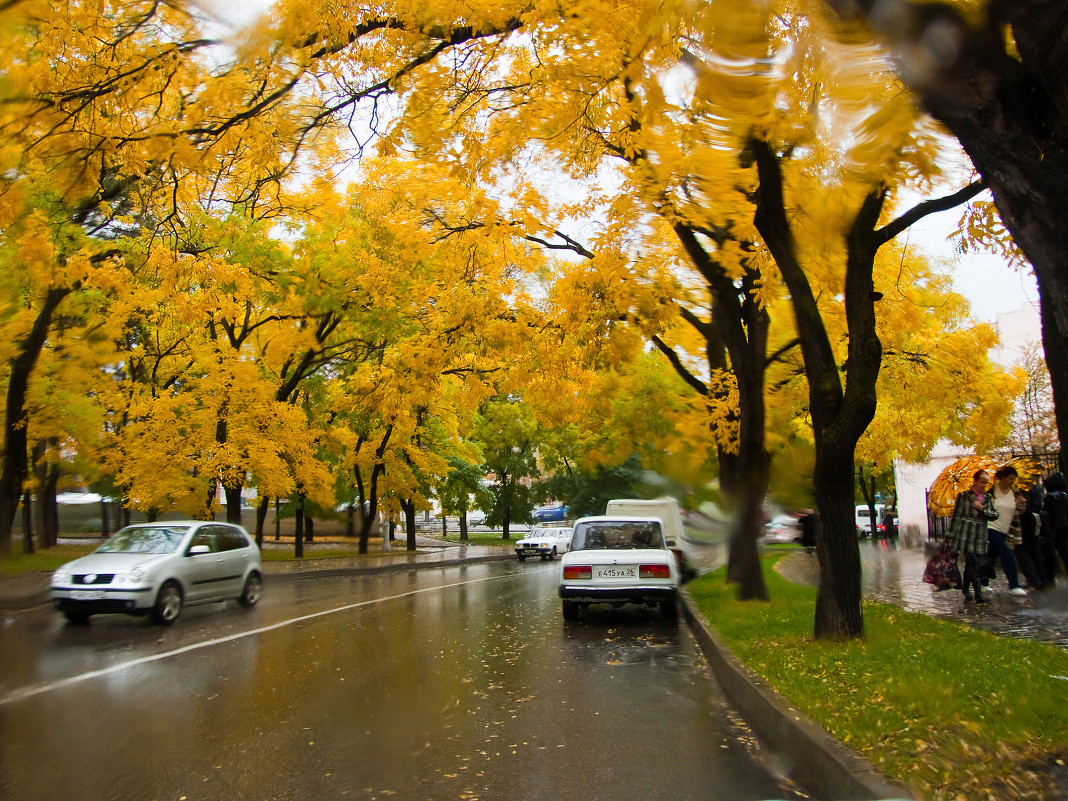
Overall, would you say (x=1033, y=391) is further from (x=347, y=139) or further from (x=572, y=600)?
(x=347, y=139)

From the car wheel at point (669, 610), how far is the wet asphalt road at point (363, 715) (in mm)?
1712

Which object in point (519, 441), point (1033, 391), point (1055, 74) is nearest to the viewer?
point (1055, 74)

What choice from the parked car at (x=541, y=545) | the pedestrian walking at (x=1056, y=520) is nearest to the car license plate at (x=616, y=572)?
the pedestrian walking at (x=1056, y=520)

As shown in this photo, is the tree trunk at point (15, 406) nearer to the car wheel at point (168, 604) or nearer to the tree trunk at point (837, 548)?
the car wheel at point (168, 604)

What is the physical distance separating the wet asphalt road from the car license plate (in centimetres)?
91

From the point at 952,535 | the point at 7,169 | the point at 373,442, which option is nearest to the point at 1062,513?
the point at 952,535

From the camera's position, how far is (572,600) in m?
12.6

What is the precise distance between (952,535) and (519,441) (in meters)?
39.6

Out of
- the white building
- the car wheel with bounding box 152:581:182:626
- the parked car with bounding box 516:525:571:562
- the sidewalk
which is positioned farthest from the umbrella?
the parked car with bounding box 516:525:571:562

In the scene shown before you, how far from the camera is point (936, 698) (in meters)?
5.66

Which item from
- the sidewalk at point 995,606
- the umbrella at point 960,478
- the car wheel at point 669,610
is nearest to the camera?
the sidewalk at point 995,606

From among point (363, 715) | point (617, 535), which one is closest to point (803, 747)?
point (363, 715)

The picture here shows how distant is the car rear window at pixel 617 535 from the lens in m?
13.5

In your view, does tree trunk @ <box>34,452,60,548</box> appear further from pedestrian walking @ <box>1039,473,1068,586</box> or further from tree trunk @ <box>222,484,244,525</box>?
pedestrian walking @ <box>1039,473,1068,586</box>
